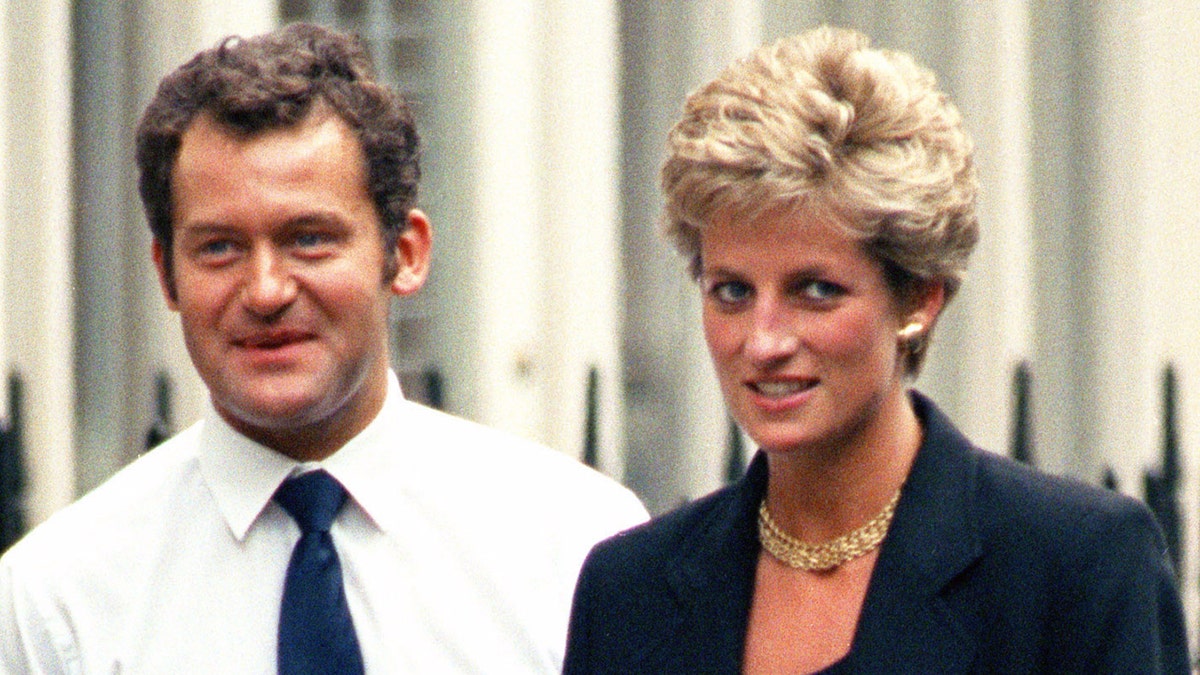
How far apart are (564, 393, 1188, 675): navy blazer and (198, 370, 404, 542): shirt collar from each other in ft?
1.32

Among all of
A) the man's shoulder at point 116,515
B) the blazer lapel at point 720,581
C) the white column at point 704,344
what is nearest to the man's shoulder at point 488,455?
the man's shoulder at point 116,515

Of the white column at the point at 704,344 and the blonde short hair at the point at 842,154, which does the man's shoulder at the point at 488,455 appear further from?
the white column at the point at 704,344

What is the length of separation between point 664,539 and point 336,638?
0.44 m

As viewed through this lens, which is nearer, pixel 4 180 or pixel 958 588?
pixel 958 588

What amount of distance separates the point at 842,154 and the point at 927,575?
0.49 m

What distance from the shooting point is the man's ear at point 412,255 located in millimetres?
3961

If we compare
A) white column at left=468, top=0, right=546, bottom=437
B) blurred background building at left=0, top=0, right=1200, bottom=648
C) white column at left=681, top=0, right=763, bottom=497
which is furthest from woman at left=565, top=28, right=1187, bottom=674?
white column at left=681, top=0, right=763, bottom=497

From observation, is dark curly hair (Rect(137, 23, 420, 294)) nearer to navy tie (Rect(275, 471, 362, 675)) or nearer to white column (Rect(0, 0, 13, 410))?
navy tie (Rect(275, 471, 362, 675))

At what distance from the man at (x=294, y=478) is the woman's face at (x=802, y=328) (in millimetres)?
607

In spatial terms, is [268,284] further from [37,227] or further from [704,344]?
[704,344]

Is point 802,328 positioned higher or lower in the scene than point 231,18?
lower

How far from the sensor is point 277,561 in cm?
391

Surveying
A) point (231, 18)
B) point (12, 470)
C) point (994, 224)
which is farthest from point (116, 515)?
point (994, 224)

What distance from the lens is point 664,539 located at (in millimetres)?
3725
